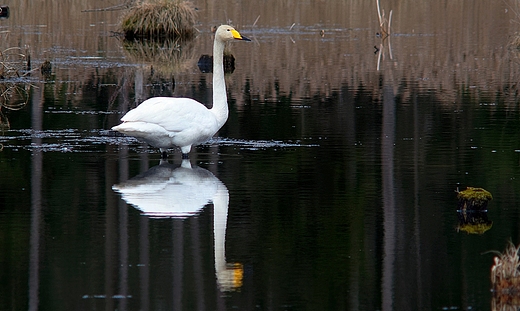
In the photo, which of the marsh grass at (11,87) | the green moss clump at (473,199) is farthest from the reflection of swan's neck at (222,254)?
the marsh grass at (11,87)

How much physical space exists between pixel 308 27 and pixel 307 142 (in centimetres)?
2561

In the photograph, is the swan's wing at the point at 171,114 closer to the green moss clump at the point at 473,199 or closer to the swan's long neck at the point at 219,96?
the swan's long neck at the point at 219,96

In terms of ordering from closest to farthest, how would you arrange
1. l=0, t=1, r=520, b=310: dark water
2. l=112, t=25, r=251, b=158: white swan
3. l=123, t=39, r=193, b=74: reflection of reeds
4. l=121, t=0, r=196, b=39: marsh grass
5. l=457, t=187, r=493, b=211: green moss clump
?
1. l=0, t=1, r=520, b=310: dark water
2. l=457, t=187, r=493, b=211: green moss clump
3. l=112, t=25, r=251, b=158: white swan
4. l=123, t=39, r=193, b=74: reflection of reeds
5. l=121, t=0, r=196, b=39: marsh grass

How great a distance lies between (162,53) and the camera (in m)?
30.6

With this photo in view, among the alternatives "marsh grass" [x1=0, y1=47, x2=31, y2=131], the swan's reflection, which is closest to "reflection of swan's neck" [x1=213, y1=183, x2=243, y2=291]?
the swan's reflection

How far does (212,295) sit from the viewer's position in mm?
7320

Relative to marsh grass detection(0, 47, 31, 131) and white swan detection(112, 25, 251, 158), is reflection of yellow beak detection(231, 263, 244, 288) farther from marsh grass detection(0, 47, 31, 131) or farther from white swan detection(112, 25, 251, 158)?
marsh grass detection(0, 47, 31, 131)

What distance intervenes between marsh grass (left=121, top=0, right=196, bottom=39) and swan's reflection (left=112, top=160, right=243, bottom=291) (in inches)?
906

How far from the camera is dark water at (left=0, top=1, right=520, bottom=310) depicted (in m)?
7.55

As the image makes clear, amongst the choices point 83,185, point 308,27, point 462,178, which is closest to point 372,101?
point 462,178

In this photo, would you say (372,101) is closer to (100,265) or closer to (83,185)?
(83,185)

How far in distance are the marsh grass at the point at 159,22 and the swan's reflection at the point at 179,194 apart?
75.5 ft

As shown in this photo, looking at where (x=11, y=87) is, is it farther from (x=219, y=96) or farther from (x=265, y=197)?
(x=265, y=197)

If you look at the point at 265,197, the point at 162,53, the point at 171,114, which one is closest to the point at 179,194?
the point at 265,197
